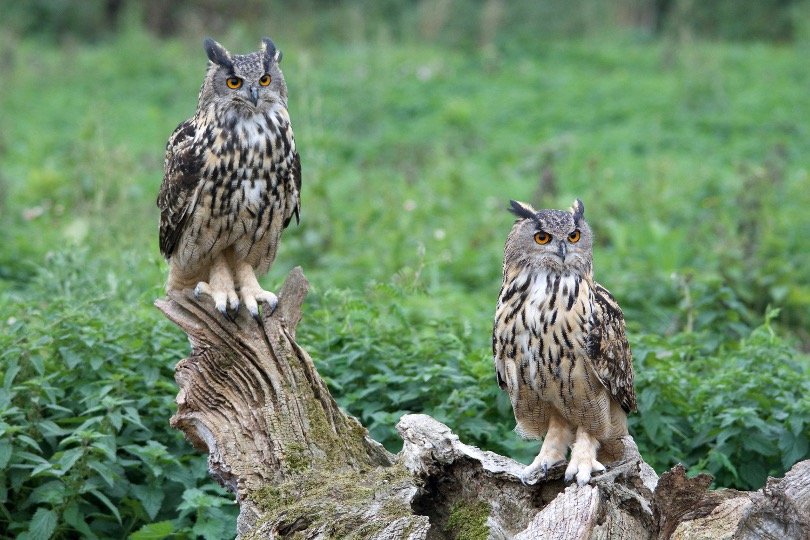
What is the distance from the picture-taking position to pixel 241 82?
4.69 meters

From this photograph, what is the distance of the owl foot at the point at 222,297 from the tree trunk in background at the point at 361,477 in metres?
0.04


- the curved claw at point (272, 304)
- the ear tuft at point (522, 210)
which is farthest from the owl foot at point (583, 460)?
the curved claw at point (272, 304)

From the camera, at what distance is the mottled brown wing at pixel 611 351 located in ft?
14.7

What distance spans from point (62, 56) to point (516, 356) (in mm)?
12282

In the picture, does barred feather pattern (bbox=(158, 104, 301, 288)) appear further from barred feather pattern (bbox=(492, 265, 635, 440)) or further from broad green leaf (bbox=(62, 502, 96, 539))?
broad green leaf (bbox=(62, 502, 96, 539))

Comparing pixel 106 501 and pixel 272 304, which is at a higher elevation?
pixel 272 304

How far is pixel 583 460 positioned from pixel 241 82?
1.96 meters

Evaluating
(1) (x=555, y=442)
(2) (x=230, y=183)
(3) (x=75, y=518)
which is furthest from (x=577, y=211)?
(3) (x=75, y=518)

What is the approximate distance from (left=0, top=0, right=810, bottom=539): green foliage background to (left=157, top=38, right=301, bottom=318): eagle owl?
57 cm

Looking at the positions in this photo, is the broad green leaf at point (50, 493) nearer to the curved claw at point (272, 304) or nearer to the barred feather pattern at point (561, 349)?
the curved claw at point (272, 304)

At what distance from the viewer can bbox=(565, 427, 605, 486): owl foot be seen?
171 inches

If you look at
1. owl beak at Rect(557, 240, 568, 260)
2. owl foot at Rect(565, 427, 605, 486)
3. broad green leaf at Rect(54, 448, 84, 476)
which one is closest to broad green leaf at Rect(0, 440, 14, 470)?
broad green leaf at Rect(54, 448, 84, 476)

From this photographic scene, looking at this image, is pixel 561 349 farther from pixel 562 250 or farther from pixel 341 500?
pixel 341 500

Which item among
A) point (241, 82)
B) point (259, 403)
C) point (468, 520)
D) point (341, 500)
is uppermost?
point (241, 82)
